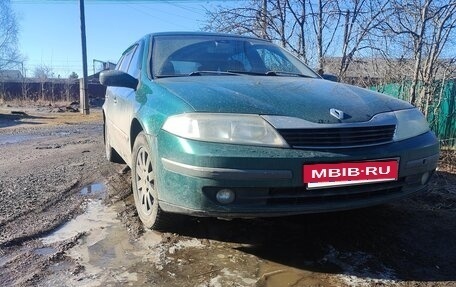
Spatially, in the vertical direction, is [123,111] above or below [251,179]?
above

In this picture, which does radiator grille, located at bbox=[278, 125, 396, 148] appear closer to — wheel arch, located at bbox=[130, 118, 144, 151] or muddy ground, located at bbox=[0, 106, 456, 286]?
muddy ground, located at bbox=[0, 106, 456, 286]

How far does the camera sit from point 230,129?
258 cm

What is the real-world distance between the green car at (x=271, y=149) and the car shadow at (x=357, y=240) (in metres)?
0.38

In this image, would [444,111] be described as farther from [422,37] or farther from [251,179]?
[251,179]

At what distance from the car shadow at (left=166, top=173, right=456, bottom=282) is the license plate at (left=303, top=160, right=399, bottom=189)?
1.76ft

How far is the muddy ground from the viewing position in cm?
256

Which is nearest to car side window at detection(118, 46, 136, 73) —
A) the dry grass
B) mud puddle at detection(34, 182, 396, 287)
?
mud puddle at detection(34, 182, 396, 287)

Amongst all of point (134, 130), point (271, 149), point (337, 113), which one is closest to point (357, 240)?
point (337, 113)

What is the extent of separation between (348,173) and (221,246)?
1015mm

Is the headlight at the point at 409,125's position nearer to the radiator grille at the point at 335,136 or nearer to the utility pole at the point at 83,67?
the radiator grille at the point at 335,136

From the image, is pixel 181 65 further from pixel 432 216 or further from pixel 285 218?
pixel 432 216

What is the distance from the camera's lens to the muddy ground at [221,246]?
2.56 meters

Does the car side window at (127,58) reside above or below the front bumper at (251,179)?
above

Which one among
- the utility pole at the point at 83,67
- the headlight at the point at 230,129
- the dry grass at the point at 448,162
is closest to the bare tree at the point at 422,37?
the dry grass at the point at 448,162
